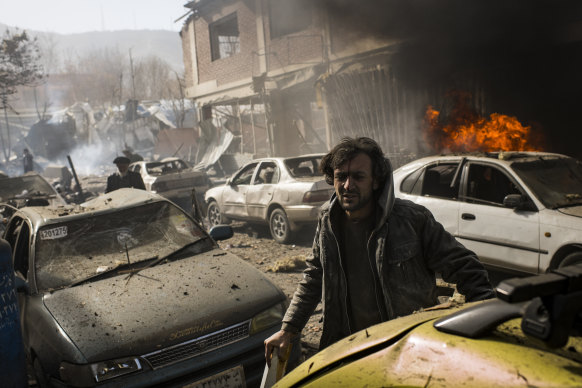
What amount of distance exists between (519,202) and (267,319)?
10.5ft

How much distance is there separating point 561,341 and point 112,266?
11.8 ft

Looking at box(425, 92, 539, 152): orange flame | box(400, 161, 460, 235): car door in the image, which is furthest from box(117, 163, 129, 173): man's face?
box(425, 92, 539, 152): orange flame

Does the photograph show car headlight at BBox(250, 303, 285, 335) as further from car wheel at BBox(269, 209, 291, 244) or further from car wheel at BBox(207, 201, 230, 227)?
car wheel at BBox(207, 201, 230, 227)

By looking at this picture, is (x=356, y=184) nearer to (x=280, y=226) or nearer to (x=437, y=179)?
(x=437, y=179)

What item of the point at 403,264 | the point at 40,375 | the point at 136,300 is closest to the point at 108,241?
the point at 136,300

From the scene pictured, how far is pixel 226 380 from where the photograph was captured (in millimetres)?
2975

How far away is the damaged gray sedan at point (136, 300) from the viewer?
115 inches

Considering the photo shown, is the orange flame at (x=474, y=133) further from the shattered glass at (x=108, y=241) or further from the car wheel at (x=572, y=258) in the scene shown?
the shattered glass at (x=108, y=241)


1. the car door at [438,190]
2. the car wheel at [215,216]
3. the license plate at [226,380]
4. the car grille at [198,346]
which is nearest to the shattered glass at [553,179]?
the car door at [438,190]

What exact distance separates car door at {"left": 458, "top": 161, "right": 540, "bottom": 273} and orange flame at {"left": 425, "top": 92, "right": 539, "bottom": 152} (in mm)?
4018

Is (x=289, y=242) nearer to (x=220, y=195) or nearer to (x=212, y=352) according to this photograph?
(x=220, y=195)

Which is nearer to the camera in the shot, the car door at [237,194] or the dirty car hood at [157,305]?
the dirty car hood at [157,305]

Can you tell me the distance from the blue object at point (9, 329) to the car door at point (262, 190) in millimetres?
6079

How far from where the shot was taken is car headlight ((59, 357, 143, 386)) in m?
2.80
